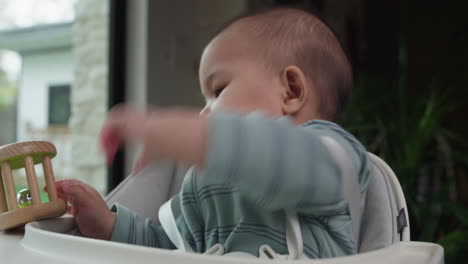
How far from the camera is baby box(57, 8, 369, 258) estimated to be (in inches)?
13.4

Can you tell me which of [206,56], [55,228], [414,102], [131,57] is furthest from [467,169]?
[55,228]

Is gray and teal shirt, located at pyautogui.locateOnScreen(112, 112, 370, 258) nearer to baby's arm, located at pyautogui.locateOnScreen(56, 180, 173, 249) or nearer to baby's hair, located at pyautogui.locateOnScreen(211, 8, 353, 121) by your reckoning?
baby's arm, located at pyautogui.locateOnScreen(56, 180, 173, 249)

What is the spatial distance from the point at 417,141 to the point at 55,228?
1.12m

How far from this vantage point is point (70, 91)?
176cm

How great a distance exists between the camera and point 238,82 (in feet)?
1.76

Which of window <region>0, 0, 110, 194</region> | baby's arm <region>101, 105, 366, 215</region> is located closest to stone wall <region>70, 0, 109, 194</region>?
window <region>0, 0, 110, 194</region>

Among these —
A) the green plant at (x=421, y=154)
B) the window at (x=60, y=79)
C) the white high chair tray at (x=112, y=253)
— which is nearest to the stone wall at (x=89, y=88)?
the window at (x=60, y=79)

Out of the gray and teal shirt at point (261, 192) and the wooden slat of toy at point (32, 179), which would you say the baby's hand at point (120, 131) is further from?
the wooden slat of toy at point (32, 179)

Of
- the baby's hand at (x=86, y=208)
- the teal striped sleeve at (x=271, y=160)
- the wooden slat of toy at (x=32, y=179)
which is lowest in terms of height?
the baby's hand at (x=86, y=208)

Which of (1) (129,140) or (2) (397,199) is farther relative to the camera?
(2) (397,199)

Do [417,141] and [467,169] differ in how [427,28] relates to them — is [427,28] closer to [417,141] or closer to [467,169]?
[467,169]

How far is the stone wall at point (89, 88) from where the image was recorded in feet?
5.36

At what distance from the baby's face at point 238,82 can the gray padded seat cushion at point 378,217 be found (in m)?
0.14

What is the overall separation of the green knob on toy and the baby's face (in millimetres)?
230
